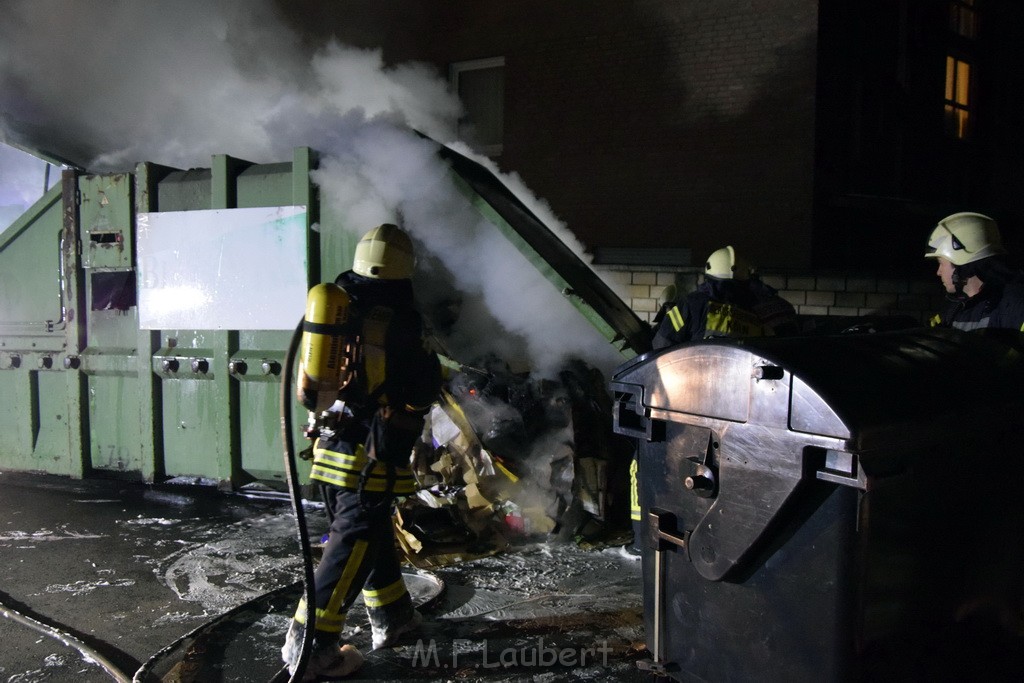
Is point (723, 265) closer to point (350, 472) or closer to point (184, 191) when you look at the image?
point (350, 472)

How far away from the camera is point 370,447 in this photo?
10.4ft

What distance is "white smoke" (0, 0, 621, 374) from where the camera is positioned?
16.6ft

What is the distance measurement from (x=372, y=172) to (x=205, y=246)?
1374 mm

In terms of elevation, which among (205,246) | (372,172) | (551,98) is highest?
(551,98)

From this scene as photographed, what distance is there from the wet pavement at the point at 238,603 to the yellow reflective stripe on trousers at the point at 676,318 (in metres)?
1.30

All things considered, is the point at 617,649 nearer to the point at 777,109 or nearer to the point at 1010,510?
the point at 1010,510

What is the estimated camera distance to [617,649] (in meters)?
3.34

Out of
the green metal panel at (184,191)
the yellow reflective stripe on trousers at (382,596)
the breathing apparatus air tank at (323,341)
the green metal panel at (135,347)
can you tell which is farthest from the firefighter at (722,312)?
the green metal panel at (184,191)

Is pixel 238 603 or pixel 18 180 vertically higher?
pixel 18 180

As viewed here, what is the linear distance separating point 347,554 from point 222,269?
294 centimetres

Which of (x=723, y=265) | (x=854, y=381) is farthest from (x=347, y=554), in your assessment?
(x=723, y=265)

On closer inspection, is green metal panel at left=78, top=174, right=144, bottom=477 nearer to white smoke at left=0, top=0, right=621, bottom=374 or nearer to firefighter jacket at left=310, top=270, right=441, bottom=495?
white smoke at left=0, top=0, right=621, bottom=374

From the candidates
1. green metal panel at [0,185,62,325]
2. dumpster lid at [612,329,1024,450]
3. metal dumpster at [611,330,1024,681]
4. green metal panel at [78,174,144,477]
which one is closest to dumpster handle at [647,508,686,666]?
metal dumpster at [611,330,1024,681]

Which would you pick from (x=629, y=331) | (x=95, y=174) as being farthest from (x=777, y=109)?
(x=95, y=174)
